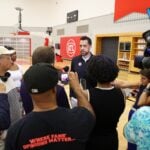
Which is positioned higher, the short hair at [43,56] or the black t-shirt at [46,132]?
the short hair at [43,56]

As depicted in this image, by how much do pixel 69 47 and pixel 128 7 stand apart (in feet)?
8.54

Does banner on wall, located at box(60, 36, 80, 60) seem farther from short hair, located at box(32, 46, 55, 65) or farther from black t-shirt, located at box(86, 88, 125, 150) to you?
black t-shirt, located at box(86, 88, 125, 150)

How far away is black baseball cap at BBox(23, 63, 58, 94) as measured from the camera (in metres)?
1.01

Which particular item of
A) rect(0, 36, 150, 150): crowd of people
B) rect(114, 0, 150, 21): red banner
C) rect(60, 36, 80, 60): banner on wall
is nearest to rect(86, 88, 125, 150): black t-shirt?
rect(0, 36, 150, 150): crowd of people

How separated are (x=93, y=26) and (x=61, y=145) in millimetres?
5502

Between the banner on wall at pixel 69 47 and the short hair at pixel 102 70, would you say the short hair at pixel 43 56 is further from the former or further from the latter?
the banner on wall at pixel 69 47

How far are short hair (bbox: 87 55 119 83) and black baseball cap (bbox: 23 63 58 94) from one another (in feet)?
1.46

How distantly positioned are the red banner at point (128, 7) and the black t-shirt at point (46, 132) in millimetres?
3880

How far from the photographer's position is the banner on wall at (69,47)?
6.79 metres

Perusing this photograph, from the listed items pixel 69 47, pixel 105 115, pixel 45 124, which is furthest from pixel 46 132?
pixel 69 47

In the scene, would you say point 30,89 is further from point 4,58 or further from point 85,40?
point 85,40

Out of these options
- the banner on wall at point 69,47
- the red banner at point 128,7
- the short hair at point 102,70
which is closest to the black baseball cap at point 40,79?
the short hair at point 102,70

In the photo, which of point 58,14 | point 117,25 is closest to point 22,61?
point 117,25

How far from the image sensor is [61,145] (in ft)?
3.33
